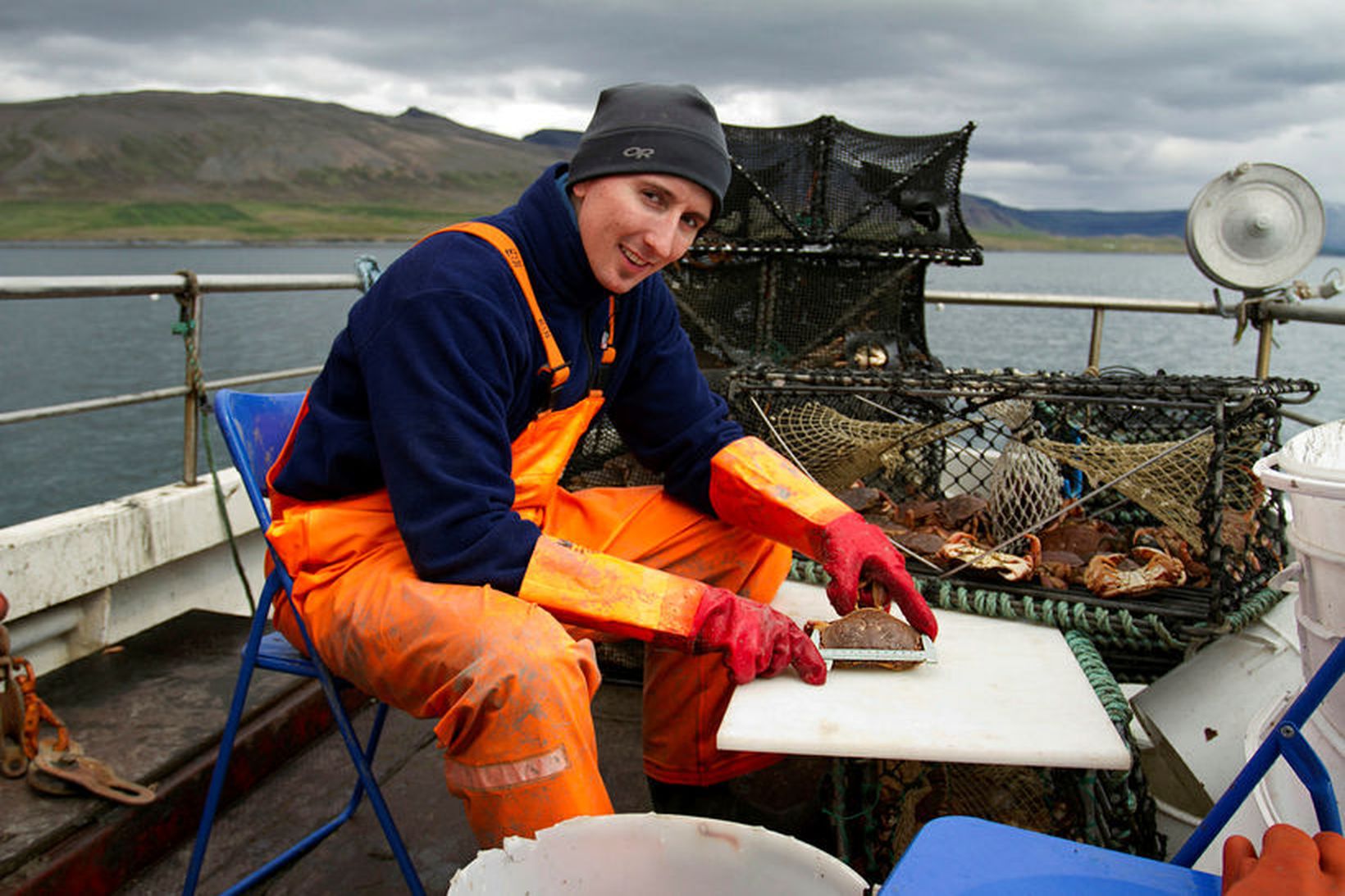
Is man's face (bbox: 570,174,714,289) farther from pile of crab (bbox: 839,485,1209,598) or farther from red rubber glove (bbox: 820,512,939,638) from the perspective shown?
pile of crab (bbox: 839,485,1209,598)

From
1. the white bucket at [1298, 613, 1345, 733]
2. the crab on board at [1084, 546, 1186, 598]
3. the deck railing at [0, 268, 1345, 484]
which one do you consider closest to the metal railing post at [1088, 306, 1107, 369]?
the deck railing at [0, 268, 1345, 484]

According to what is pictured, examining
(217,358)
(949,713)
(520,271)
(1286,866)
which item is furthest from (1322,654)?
(217,358)

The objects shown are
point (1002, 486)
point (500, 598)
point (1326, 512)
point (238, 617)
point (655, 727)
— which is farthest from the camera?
point (238, 617)

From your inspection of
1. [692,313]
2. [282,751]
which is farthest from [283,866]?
[692,313]

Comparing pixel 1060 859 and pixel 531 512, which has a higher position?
pixel 531 512

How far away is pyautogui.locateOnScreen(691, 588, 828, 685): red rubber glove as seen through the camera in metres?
1.78

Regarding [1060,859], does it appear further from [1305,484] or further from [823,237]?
[823,237]

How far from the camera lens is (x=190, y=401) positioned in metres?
3.04

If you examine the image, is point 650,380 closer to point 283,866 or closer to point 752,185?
point 283,866

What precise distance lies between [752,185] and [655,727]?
10.2ft

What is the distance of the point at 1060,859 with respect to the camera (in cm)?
111

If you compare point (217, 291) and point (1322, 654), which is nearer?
point (1322, 654)

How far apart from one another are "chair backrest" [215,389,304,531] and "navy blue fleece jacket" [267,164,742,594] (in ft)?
0.24

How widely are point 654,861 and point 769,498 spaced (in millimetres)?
1051
